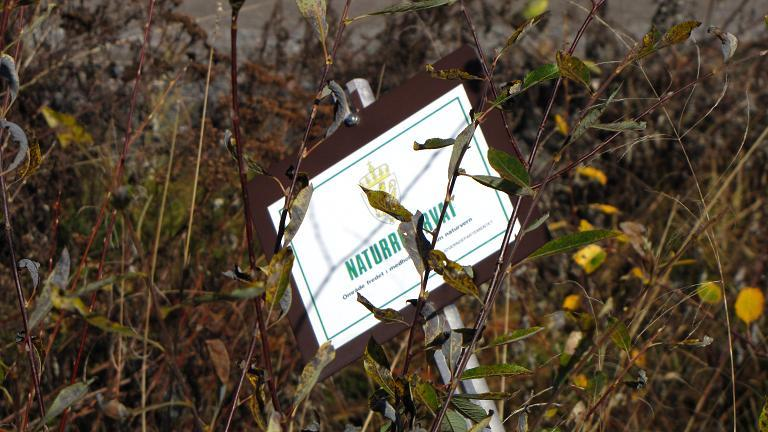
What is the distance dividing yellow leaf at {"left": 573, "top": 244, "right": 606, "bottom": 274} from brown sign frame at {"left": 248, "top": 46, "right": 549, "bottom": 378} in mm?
650

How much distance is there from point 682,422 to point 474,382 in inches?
43.2

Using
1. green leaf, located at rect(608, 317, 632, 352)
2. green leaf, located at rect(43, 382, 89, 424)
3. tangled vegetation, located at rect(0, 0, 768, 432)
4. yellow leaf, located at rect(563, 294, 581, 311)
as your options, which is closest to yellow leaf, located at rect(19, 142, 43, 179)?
tangled vegetation, located at rect(0, 0, 768, 432)

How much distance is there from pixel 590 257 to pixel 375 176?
2.80ft

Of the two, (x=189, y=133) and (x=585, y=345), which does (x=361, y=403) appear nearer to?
(x=189, y=133)

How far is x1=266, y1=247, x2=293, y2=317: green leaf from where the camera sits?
0.78m

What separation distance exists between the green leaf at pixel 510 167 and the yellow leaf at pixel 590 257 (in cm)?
121

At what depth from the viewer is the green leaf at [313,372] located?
2.64 feet

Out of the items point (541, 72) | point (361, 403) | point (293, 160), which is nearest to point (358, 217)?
point (293, 160)

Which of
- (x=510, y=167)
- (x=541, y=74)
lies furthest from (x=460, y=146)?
(x=541, y=74)

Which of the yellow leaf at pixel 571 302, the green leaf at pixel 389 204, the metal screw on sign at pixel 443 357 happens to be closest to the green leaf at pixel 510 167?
the green leaf at pixel 389 204

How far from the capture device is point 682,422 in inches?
85.6

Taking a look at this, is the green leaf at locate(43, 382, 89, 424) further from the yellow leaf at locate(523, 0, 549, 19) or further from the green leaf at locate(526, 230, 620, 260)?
the yellow leaf at locate(523, 0, 549, 19)

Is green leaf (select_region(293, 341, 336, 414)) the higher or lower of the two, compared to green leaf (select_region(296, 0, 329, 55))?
lower

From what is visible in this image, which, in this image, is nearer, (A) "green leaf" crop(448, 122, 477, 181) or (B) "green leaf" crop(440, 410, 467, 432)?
(A) "green leaf" crop(448, 122, 477, 181)
